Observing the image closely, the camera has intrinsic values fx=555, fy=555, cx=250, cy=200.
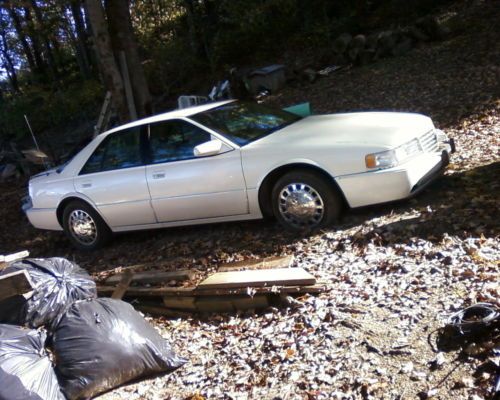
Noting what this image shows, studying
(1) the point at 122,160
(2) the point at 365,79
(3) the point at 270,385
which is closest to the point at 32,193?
(1) the point at 122,160

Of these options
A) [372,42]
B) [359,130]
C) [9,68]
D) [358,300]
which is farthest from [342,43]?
[9,68]

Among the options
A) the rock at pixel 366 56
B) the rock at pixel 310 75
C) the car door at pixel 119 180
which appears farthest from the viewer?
the rock at pixel 310 75

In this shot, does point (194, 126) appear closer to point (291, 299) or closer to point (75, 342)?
point (291, 299)

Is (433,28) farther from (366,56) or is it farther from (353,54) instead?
(353,54)

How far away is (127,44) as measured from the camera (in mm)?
10852

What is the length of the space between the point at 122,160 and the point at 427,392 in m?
4.65

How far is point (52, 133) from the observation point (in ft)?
61.5

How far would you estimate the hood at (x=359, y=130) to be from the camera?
17.5 ft

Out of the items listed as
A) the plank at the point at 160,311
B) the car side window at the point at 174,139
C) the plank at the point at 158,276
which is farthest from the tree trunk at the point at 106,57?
the plank at the point at 160,311

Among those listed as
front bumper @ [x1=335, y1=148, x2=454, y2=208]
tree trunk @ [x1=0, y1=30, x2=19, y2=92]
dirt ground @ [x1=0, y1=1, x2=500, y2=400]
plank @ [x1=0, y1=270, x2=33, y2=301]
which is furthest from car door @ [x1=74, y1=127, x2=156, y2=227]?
tree trunk @ [x1=0, y1=30, x2=19, y2=92]

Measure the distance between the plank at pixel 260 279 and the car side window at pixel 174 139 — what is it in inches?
69.5

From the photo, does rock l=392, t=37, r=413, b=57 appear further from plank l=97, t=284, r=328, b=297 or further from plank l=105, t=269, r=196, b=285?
plank l=97, t=284, r=328, b=297

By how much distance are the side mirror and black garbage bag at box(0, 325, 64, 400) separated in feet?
8.18

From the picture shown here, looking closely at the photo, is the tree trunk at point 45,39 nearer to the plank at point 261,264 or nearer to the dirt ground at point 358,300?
the dirt ground at point 358,300
